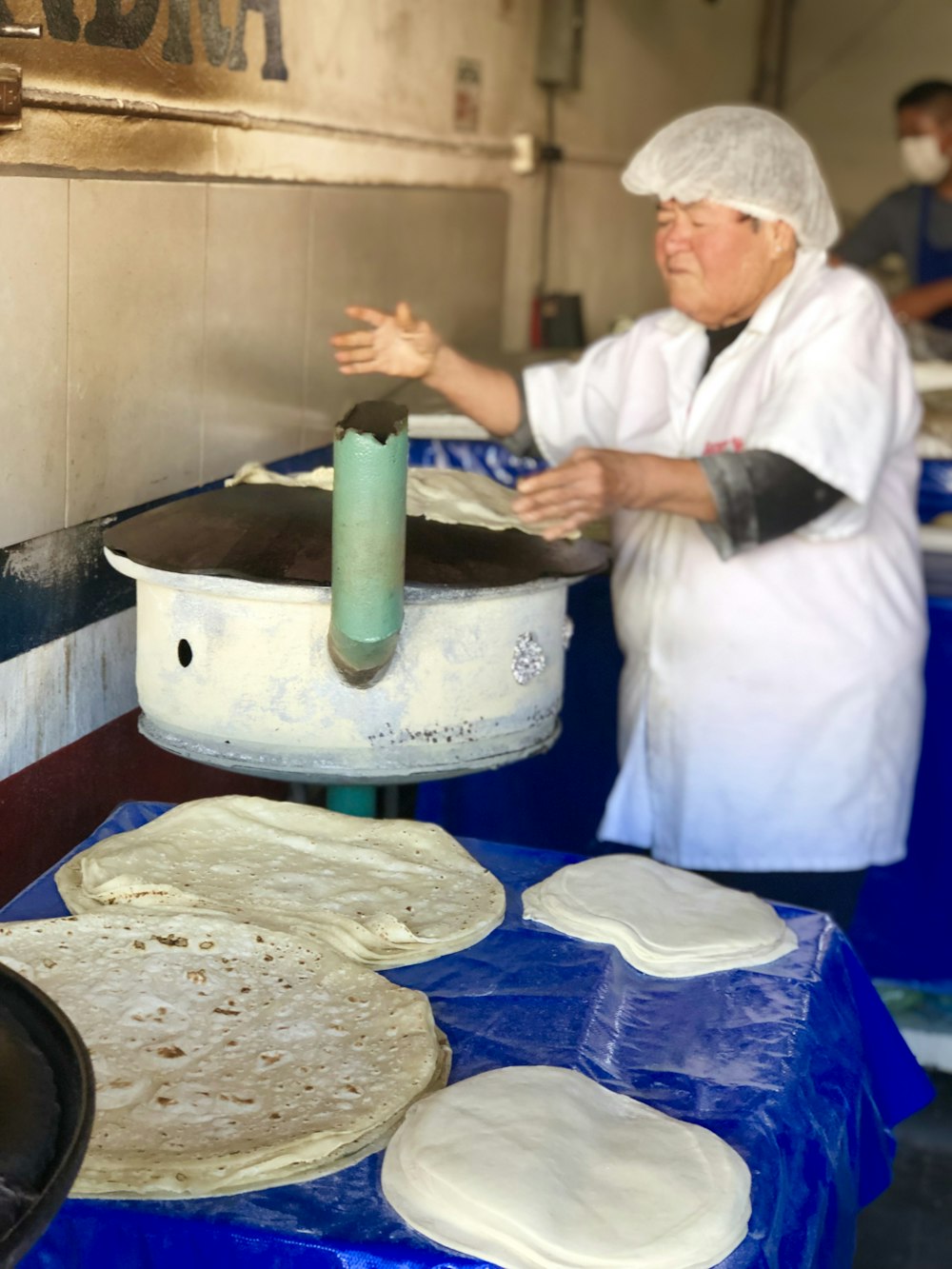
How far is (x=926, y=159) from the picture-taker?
572 cm

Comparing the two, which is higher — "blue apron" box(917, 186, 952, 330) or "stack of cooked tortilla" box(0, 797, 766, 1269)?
"blue apron" box(917, 186, 952, 330)

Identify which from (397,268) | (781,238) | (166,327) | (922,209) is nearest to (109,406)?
(166,327)

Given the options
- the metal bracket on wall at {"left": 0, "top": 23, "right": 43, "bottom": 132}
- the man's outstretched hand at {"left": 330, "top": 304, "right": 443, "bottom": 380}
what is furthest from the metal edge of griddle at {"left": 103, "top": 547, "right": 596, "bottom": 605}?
the man's outstretched hand at {"left": 330, "top": 304, "right": 443, "bottom": 380}

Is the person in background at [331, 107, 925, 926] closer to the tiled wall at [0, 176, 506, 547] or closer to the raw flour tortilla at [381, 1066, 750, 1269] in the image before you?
the tiled wall at [0, 176, 506, 547]

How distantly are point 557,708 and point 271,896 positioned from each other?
1.92 feet

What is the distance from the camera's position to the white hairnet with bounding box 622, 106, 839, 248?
94.5 inches

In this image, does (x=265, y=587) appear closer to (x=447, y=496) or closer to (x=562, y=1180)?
(x=447, y=496)

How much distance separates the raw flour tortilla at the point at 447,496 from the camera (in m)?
2.13

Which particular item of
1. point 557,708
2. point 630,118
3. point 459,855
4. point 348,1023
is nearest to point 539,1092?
point 348,1023

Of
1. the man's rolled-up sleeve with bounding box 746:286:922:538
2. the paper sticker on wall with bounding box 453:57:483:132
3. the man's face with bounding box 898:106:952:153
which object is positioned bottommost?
the man's rolled-up sleeve with bounding box 746:286:922:538

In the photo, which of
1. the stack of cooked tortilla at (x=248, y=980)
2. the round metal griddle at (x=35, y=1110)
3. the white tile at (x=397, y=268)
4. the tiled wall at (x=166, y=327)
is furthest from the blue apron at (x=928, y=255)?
the round metal griddle at (x=35, y=1110)

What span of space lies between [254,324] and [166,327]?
0.39m

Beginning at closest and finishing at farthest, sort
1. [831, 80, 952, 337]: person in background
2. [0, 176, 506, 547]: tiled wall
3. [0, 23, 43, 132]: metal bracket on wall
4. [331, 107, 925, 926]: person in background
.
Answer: [0, 23, 43, 132]: metal bracket on wall, [0, 176, 506, 547]: tiled wall, [331, 107, 925, 926]: person in background, [831, 80, 952, 337]: person in background

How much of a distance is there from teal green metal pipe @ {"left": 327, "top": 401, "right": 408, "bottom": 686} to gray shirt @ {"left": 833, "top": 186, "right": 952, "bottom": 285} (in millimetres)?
4522
